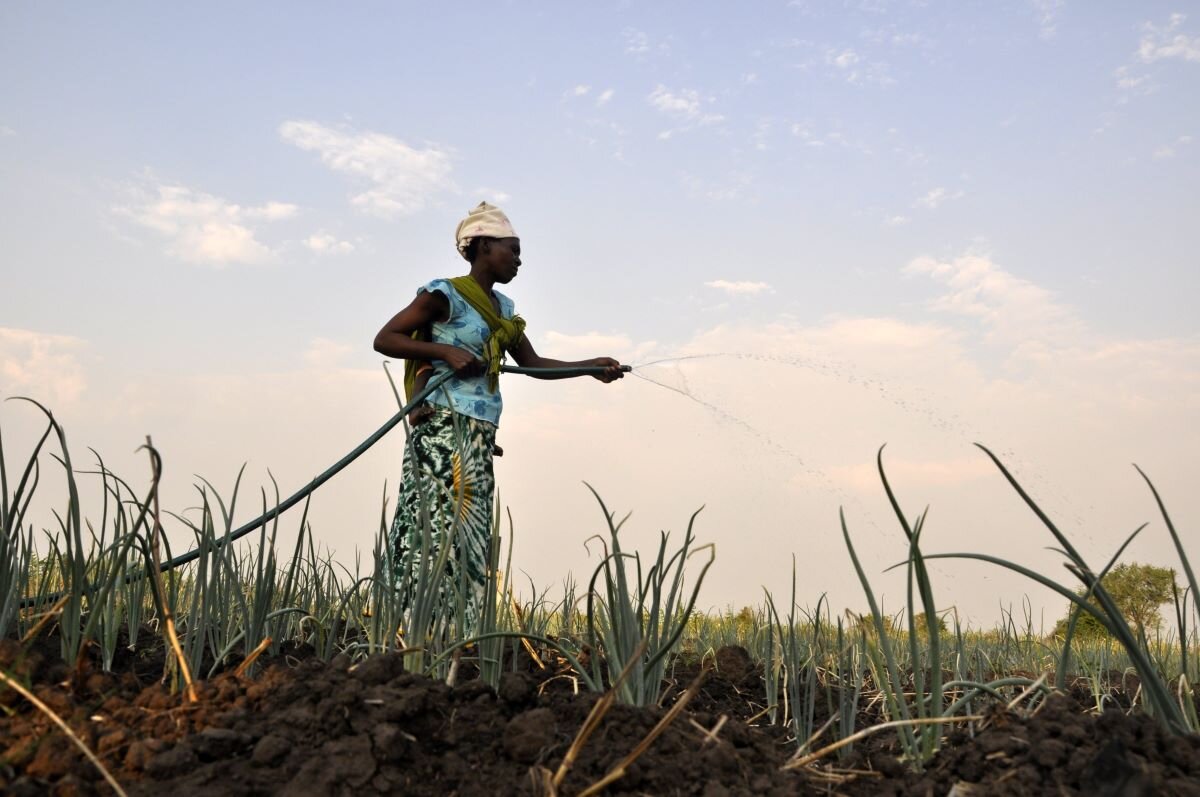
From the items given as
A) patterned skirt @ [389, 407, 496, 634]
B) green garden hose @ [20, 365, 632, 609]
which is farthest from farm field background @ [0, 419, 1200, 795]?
patterned skirt @ [389, 407, 496, 634]

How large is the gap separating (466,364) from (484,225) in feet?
2.77

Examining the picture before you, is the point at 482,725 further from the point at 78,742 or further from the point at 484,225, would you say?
the point at 484,225

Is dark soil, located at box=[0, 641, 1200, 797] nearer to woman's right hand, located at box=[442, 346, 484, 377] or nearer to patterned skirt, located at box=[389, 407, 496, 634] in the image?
patterned skirt, located at box=[389, 407, 496, 634]

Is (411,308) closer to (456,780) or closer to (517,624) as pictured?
(517,624)

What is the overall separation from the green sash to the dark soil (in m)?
2.38

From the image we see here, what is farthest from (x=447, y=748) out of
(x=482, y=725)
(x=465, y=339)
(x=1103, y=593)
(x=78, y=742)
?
(x=465, y=339)

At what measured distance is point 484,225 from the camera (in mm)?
4785

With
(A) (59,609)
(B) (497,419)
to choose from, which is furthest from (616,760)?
(B) (497,419)

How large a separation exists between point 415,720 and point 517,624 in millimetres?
1640

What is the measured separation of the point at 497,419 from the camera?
4.60 metres

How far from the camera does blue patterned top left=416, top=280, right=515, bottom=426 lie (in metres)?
4.46

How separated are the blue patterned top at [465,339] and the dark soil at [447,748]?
7.40ft

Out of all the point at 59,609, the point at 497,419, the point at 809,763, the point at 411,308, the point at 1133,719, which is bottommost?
the point at 809,763

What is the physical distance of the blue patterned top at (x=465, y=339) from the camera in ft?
14.6
